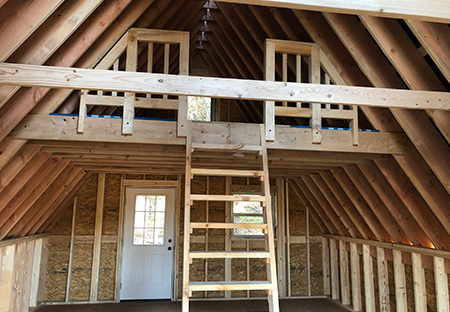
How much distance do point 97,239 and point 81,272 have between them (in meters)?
0.65

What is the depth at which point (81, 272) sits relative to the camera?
6.64 meters

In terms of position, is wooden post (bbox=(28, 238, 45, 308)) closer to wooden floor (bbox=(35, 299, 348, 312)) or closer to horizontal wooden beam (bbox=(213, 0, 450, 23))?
wooden floor (bbox=(35, 299, 348, 312))

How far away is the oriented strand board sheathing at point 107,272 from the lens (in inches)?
261

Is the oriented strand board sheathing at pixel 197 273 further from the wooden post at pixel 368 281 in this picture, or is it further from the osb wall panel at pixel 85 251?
the wooden post at pixel 368 281

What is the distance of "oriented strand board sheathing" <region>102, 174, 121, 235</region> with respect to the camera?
22.5ft

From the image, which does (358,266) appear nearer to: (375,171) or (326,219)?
(326,219)

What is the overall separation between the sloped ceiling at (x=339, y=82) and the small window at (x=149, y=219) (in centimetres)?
107

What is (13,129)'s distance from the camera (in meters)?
3.69

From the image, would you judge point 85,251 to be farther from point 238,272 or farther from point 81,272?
point 238,272

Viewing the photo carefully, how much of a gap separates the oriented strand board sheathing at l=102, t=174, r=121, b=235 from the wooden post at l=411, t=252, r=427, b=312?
5027 mm

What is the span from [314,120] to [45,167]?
3.52 meters

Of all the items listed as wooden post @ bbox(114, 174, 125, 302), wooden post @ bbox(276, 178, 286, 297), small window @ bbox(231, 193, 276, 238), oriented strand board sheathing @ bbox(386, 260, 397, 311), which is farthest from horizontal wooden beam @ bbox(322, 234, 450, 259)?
A: wooden post @ bbox(114, 174, 125, 302)

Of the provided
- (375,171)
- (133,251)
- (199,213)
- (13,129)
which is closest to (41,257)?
(133,251)

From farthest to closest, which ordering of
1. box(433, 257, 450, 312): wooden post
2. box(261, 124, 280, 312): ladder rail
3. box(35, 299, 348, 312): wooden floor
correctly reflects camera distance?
box(35, 299, 348, 312): wooden floor
box(433, 257, 450, 312): wooden post
box(261, 124, 280, 312): ladder rail
